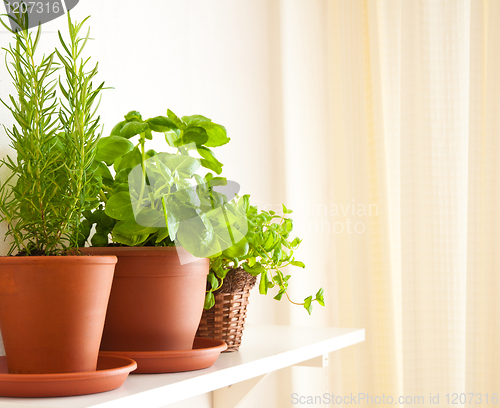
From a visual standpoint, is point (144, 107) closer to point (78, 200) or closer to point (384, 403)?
point (78, 200)

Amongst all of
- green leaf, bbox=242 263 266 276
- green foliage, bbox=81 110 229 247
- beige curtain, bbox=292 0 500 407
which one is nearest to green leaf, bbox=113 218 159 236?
green foliage, bbox=81 110 229 247

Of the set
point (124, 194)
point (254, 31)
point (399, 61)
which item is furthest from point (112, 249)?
point (399, 61)

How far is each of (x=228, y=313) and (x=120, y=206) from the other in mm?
240

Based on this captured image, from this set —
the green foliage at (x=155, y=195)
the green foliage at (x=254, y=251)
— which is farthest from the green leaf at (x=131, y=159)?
the green foliage at (x=254, y=251)

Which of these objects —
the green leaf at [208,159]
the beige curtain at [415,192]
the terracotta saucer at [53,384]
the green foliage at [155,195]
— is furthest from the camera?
the beige curtain at [415,192]

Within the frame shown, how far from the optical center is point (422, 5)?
1397 millimetres

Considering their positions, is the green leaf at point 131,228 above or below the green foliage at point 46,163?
below

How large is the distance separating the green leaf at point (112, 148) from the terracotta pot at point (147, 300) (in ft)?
0.34

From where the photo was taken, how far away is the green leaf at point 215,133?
24.6 inches

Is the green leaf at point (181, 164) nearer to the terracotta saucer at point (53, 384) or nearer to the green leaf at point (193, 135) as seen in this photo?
the green leaf at point (193, 135)

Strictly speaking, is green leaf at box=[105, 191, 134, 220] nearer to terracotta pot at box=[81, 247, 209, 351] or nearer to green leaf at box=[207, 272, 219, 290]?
terracotta pot at box=[81, 247, 209, 351]

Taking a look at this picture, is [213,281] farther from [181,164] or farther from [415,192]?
[415,192]

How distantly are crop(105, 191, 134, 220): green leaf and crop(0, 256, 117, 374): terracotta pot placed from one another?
10 cm

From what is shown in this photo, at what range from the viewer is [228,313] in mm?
703
